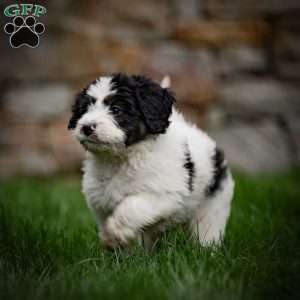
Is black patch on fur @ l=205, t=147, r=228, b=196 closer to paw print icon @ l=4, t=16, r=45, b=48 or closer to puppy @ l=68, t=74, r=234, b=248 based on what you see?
puppy @ l=68, t=74, r=234, b=248

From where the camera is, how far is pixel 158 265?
287cm

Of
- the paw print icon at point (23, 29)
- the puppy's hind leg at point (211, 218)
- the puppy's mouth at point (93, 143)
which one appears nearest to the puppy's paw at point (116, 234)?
the puppy's mouth at point (93, 143)

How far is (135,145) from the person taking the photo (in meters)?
3.34

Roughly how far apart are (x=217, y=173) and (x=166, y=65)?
3606mm

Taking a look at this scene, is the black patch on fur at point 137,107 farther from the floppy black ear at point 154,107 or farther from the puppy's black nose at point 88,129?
the puppy's black nose at point 88,129

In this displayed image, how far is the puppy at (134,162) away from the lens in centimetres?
312

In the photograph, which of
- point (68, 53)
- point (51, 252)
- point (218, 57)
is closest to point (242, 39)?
point (218, 57)

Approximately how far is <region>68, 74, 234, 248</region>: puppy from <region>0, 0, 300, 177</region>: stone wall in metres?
3.62

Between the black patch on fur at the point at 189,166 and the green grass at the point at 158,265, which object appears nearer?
the green grass at the point at 158,265

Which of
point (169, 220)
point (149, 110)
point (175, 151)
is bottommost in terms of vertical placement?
point (169, 220)

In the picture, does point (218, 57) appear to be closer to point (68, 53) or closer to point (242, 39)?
point (242, 39)

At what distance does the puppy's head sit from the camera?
3.17 metres

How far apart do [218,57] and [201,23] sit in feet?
1.44

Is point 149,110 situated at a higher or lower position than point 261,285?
higher
